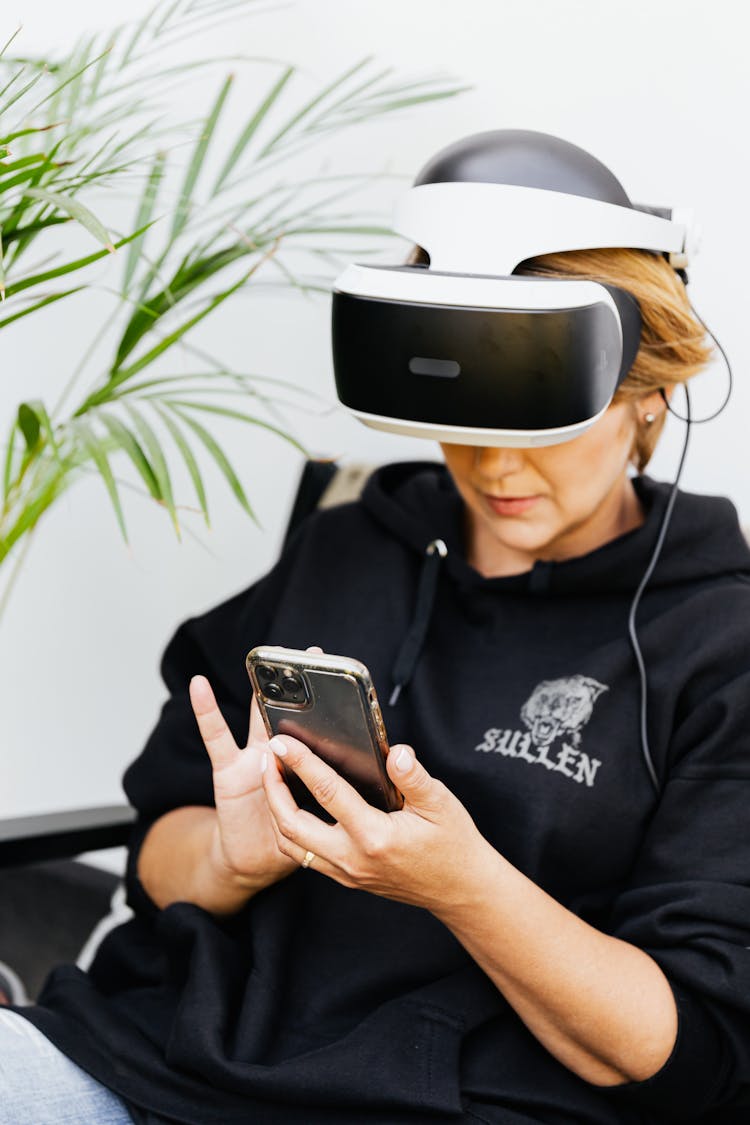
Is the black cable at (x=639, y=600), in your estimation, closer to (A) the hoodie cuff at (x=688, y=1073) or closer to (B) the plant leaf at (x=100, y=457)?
(A) the hoodie cuff at (x=688, y=1073)

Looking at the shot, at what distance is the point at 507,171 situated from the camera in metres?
0.99

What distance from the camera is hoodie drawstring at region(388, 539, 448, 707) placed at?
1192 millimetres

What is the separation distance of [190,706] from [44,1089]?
1.25ft

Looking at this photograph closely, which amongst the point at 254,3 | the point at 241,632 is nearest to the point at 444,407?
the point at 241,632

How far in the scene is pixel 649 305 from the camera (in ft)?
3.50

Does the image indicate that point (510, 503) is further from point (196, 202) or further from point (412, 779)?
point (196, 202)

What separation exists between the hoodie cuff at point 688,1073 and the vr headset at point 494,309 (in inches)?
17.5

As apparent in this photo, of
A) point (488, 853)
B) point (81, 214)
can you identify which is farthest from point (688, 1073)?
point (81, 214)

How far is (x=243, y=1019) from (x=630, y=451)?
589 millimetres

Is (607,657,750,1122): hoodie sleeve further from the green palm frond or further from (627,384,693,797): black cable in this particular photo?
the green palm frond

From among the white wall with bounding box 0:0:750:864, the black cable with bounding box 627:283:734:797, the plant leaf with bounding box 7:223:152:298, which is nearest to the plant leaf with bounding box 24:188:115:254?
the plant leaf with bounding box 7:223:152:298

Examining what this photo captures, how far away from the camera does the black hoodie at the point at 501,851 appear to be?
1.00 meters

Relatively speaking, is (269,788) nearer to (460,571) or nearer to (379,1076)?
(379,1076)

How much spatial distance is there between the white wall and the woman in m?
0.37
